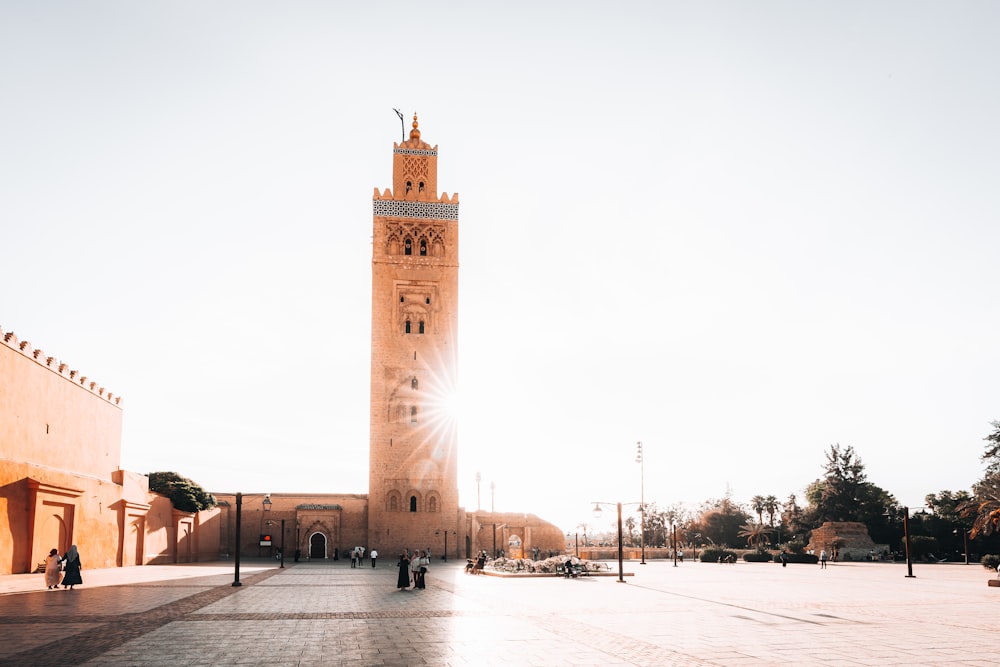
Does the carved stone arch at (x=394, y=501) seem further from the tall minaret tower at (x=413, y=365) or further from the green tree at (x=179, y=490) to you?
the green tree at (x=179, y=490)

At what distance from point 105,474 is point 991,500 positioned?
38.2 m

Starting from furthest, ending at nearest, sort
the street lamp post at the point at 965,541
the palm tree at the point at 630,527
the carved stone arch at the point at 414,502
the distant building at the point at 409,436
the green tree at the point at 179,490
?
the palm tree at the point at 630,527
the carved stone arch at the point at 414,502
the distant building at the point at 409,436
the street lamp post at the point at 965,541
the green tree at the point at 179,490

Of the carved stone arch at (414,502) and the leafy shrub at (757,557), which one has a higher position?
the carved stone arch at (414,502)

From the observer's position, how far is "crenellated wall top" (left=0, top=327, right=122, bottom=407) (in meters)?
24.5

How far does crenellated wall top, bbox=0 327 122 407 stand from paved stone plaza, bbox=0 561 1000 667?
289 inches

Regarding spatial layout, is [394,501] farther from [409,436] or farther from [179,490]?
[179,490]

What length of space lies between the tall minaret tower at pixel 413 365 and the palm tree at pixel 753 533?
24.4m

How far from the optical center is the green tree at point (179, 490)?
134ft

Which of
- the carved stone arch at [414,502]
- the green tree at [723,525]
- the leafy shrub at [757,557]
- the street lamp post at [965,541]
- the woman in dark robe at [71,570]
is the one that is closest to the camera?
the woman in dark robe at [71,570]

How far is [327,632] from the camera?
11.2 meters

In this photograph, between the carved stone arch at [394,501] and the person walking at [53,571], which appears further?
the carved stone arch at [394,501]

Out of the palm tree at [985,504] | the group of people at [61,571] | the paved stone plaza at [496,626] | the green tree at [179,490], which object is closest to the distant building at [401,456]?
the green tree at [179,490]

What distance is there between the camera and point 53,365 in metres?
28.1

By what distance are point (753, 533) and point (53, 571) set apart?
51122 mm
